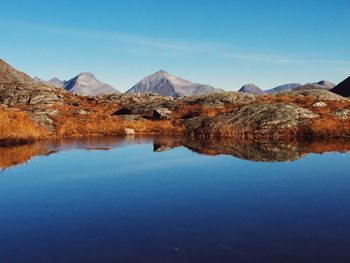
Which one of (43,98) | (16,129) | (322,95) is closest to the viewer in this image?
(16,129)

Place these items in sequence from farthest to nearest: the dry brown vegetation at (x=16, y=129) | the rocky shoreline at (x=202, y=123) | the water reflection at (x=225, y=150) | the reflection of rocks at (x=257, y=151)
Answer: the rocky shoreline at (x=202, y=123)
the dry brown vegetation at (x=16, y=129)
the reflection of rocks at (x=257, y=151)
the water reflection at (x=225, y=150)

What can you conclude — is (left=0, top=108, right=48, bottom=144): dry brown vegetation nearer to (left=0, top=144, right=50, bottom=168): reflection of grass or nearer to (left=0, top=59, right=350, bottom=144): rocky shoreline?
(left=0, top=59, right=350, bottom=144): rocky shoreline

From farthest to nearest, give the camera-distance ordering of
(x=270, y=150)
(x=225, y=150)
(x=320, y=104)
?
(x=320, y=104)
(x=270, y=150)
(x=225, y=150)

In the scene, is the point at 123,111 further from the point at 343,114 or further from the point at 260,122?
the point at 343,114

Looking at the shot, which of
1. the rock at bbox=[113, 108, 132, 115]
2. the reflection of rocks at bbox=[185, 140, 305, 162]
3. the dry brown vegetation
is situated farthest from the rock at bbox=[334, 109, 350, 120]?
the dry brown vegetation

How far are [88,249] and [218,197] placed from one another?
5332 millimetres

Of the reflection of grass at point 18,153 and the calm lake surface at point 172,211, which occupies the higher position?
the reflection of grass at point 18,153

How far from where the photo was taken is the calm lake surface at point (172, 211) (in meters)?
7.59

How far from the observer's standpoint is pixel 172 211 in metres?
10.4

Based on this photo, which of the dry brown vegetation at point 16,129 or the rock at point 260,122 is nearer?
the dry brown vegetation at point 16,129

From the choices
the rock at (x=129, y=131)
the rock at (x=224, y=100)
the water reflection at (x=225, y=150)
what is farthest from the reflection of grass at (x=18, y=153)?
the rock at (x=224, y=100)

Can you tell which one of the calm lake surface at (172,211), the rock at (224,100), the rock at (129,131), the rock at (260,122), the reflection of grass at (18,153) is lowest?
the calm lake surface at (172,211)

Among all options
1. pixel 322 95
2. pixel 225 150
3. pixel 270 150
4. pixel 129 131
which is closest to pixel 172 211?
pixel 225 150

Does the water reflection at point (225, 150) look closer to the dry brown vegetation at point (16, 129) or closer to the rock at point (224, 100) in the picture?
the dry brown vegetation at point (16, 129)
